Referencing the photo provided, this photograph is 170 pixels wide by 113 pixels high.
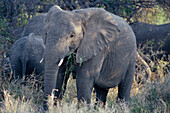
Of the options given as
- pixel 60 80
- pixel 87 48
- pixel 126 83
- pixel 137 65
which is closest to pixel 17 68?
pixel 60 80

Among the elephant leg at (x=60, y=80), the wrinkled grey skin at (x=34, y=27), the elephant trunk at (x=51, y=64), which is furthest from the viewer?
the wrinkled grey skin at (x=34, y=27)

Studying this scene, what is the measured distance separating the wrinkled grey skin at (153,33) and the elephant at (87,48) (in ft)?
9.97

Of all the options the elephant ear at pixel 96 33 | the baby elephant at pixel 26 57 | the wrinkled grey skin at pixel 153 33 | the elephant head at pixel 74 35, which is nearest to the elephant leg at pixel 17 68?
the baby elephant at pixel 26 57

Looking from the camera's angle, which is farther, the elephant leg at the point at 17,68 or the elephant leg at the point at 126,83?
the elephant leg at the point at 17,68

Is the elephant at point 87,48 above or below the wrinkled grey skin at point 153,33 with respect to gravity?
above

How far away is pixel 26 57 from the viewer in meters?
5.75

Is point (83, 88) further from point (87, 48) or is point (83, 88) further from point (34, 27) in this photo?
point (34, 27)

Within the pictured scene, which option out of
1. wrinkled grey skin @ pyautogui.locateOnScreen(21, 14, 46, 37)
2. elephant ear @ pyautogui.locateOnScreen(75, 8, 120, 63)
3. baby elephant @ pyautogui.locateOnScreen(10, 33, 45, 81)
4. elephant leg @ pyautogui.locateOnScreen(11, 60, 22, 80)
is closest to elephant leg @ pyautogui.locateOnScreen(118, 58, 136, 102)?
elephant ear @ pyautogui.locateOnScreen(75, 8, 120, 63)

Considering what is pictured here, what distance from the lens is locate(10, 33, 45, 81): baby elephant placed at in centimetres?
581

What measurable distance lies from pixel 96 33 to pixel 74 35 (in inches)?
17.5

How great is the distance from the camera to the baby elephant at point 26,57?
581cm

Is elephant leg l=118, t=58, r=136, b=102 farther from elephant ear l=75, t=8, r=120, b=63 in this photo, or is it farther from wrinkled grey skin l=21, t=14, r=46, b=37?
wrinkled grey skin l=21, t=14, r=46, b=37

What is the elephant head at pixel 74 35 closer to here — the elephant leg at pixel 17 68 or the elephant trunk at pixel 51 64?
the elephant trunk at pixel 51 64

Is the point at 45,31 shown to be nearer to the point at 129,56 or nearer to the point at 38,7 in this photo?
the point at 129,56
